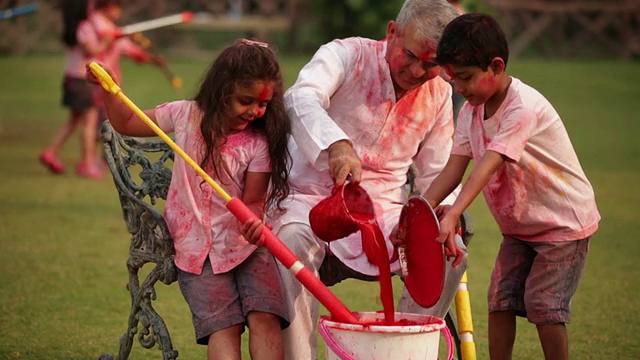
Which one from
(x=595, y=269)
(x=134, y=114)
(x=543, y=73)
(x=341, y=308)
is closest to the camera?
(x=341, y=308)

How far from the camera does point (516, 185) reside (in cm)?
393

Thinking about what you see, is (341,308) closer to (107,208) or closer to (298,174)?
(298,174)

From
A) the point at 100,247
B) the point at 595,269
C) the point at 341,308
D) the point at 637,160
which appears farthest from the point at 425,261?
the point at 637,160

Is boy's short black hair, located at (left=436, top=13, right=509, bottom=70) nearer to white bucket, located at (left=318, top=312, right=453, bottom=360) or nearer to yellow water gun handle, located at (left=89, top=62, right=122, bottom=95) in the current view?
white bucket, located at (left=318, top=312, right=453, bottom=360)

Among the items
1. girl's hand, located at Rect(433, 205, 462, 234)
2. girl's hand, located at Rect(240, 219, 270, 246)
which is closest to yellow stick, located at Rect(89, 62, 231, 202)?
girl's hand, located at Rect(240, 219, 270, 246)

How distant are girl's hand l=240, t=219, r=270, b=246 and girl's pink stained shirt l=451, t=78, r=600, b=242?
862 mm

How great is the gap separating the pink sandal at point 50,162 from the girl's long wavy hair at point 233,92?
20.7 feet

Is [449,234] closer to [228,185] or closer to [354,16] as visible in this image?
[228,185]

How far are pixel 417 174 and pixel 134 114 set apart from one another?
1.33 meters

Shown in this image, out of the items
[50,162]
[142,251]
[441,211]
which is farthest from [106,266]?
[50,162]

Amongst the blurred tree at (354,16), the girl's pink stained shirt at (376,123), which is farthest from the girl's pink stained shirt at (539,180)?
the blurred tree at (354,16)

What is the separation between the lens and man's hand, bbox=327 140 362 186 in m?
3.60

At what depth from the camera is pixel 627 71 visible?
18.6 meters

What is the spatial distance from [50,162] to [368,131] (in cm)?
606
